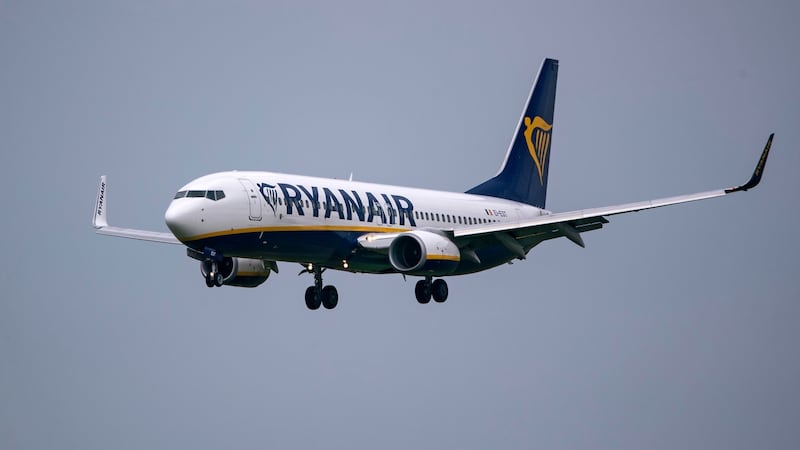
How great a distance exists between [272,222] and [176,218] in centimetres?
377

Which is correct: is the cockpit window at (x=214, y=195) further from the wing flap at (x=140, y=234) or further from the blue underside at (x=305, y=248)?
the wing flap at (x=140, y=234)

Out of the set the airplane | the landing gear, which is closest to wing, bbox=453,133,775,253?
the airplane

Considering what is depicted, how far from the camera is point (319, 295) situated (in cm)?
5659

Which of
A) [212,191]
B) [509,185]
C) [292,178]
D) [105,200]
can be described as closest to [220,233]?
[212,191]

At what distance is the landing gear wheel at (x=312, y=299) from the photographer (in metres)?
56.4

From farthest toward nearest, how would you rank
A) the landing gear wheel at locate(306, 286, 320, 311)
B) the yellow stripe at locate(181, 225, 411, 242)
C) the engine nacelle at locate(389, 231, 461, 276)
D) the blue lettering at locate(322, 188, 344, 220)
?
the landing gear wheel at locate(306, 286, 320, 311) → the engine nacelle at locate(389, 231, 461, 276) → the blue lettering at locate(322, 188, 344, 220) → the yellow stripe at locate(181, 225, 411, 242)

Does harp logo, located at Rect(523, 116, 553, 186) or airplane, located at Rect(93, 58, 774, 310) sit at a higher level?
harp logo, located at Rect(523, 116, 553, 186)

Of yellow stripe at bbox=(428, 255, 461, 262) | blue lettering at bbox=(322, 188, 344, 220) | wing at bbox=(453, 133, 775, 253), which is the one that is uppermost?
blue lettering at bbox=(322, 188, 344, 220)

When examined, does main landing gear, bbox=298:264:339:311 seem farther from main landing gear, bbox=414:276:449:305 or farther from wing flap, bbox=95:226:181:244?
wing flap, bbox=95:226:181:244

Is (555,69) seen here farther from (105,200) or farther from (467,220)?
(105,200)

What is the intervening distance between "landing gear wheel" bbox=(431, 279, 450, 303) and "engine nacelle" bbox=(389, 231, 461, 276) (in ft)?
9.60

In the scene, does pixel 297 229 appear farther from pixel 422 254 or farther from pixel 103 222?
pixel 103 222

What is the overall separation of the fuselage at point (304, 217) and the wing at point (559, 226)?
1.05 m

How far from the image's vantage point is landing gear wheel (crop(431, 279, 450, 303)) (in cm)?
5725
